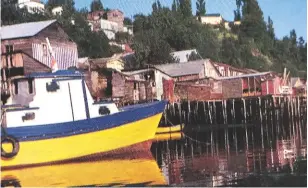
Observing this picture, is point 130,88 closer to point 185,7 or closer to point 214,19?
point 185,7

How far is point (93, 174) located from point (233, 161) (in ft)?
13.3

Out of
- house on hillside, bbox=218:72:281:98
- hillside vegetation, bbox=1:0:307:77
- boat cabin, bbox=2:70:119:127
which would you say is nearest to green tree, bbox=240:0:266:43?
hillside vegetation, bbox=1:0:307:77

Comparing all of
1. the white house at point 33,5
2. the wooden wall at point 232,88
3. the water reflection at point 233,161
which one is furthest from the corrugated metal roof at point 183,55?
the water reflection at point 233,161

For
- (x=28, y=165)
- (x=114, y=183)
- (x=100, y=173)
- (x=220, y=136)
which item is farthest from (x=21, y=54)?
(x=220, y=136)

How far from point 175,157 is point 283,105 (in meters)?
18.8

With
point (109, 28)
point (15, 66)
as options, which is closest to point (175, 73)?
point (15, 66)

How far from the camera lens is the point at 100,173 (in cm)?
1337

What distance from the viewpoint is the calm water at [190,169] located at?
11641 mm

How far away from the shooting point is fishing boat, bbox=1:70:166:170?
14.8 m

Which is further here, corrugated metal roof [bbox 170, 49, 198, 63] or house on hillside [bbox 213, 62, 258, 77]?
corrugated metal roof [bbox 170, 49, 198, 63]

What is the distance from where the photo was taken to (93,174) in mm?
13297

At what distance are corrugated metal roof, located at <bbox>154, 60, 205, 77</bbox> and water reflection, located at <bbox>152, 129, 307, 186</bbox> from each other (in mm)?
9655

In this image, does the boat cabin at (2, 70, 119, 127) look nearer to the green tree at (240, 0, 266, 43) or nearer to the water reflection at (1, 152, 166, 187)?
the water reflection at (1, 152, 166, 187)

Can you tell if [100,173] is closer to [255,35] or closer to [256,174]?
[256,174]
